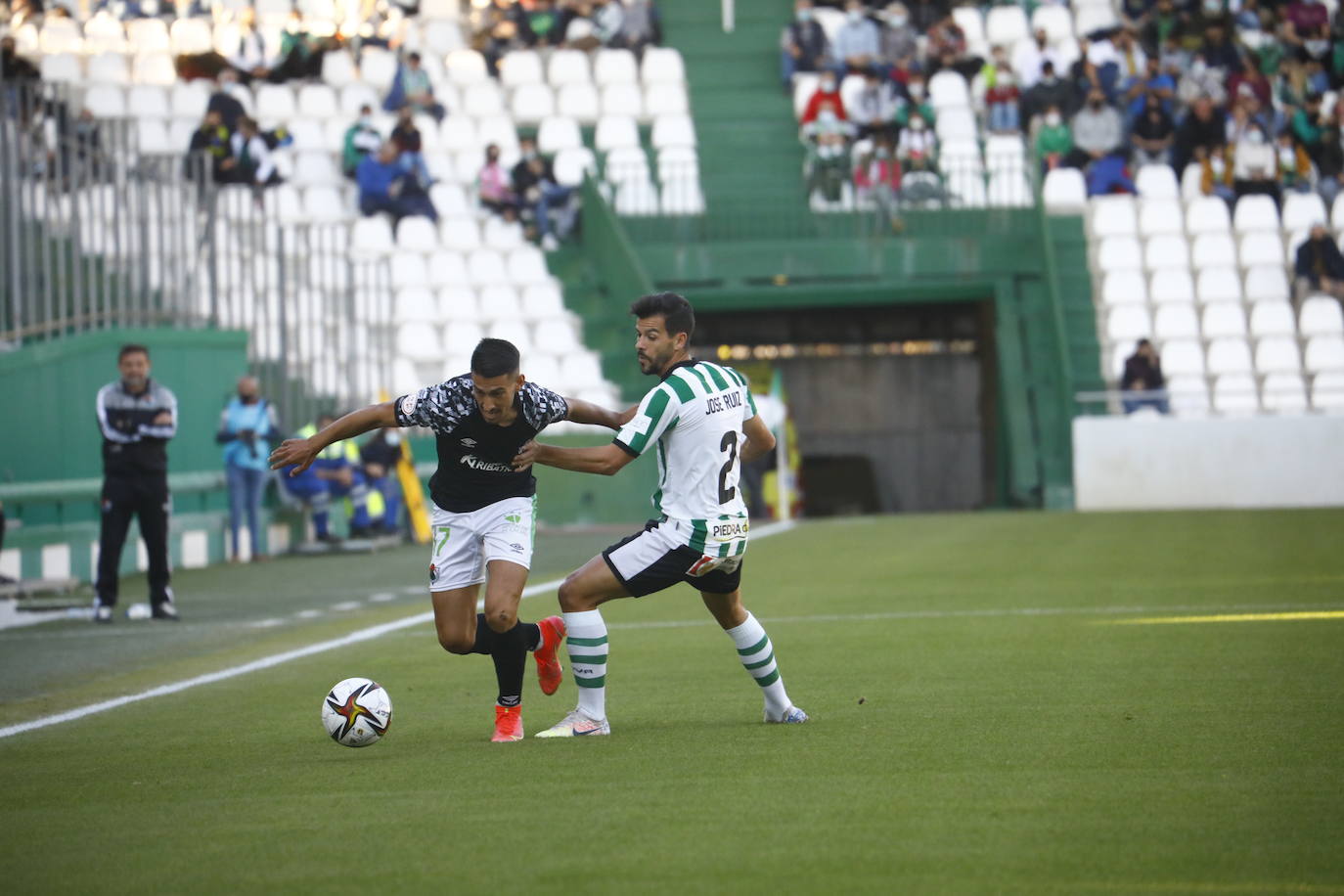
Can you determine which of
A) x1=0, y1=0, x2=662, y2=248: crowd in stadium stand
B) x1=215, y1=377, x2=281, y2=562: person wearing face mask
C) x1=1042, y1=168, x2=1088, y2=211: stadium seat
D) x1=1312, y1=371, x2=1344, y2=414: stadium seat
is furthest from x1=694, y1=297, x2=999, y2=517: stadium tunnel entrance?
x1=215, y1=377, x2=281, y2=562: person wearing face mask

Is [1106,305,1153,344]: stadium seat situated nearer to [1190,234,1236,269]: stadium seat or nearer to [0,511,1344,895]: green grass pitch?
[1190,234,1236,269]: stadium seat

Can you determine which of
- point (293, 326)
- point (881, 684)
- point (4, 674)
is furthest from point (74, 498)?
point (881, 684)

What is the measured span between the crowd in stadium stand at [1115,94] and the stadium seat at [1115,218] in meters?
0.35

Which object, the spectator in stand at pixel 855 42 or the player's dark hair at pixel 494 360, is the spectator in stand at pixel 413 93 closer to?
the spectator in stand at pixel 855 42

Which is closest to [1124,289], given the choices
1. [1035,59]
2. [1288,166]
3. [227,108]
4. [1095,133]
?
[1095,133]

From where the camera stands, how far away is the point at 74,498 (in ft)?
59.4

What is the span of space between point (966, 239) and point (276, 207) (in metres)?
10.4

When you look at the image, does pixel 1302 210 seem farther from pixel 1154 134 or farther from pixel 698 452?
pixel 698 452

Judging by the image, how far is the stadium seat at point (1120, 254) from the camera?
28.7 metres

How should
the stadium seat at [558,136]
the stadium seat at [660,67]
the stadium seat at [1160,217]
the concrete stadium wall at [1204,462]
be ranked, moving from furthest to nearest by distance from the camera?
the stadium seat at [660,67], the stadium seat at [558,136], the stadium seat at [1160,217], the concrete stadium wall at [1204,462]

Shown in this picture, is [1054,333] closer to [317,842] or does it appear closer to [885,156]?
[885,156]

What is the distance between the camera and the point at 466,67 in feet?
106

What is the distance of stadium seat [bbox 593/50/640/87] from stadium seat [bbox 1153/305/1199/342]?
32.8 feet

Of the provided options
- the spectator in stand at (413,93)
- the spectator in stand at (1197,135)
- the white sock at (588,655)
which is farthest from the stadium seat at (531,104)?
the white sock at (588,655)
